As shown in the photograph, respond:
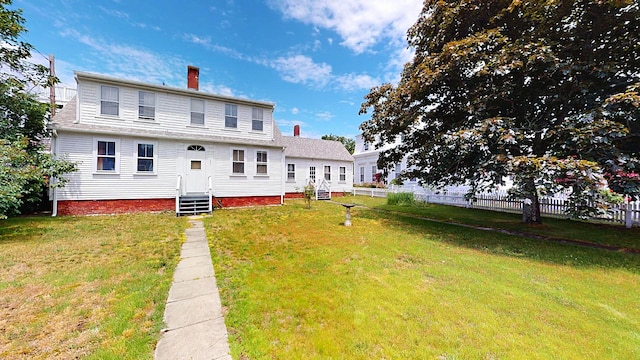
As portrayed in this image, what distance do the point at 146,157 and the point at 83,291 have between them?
9144mm

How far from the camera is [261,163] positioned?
535 inches

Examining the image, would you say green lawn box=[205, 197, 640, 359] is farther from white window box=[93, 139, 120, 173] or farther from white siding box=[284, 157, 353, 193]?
white siding box=[284, 157, 353, 193]

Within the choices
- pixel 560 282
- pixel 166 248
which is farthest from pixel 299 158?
pixel 560 282

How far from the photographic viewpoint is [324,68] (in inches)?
697

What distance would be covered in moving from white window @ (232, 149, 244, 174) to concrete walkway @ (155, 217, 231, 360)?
8505 millimetres

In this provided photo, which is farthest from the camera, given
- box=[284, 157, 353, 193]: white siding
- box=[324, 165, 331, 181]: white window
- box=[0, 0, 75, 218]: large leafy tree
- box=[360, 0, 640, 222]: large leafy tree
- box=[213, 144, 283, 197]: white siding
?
box=[324, 165, 331, 181]: white window

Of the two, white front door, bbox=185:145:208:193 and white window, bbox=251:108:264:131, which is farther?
white window, bbox=251:108:264:131

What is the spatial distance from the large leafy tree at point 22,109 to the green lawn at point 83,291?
2.20 meters

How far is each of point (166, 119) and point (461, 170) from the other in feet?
45.8

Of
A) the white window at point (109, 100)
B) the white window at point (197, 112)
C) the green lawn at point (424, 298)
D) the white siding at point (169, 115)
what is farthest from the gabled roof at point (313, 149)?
the green lawn at point (424, 298)

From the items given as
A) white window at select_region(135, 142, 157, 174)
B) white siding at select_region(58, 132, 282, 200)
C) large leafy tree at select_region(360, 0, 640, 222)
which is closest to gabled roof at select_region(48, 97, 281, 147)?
white siding at select_region(58, 132, 282, 200)

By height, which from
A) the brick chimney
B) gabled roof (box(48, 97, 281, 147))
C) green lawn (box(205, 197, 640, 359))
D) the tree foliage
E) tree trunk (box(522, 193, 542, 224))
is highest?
the tree foliage

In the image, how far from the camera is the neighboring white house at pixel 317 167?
1966 cm

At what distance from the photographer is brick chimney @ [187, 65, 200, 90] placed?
42.7 ft
